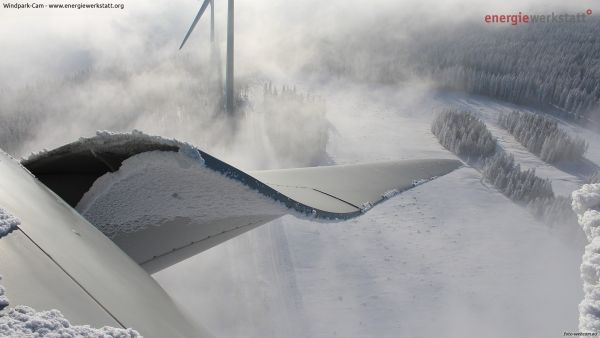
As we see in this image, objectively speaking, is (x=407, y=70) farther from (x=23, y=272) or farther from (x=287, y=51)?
(x=23, y=272)

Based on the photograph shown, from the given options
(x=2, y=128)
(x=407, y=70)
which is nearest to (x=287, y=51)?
(x=407, y=70)

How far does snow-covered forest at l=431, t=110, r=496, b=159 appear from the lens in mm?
16234

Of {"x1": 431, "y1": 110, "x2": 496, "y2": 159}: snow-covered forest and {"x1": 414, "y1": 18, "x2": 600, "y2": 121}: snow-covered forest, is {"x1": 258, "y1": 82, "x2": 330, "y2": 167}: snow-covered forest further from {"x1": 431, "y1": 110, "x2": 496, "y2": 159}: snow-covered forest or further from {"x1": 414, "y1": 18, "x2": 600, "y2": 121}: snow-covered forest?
{"x1": 414, "y1": 18, "x2": 600, "y2": 121}: snow-covered forest

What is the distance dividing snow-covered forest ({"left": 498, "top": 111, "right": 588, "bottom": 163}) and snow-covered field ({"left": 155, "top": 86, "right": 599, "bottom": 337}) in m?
5.47

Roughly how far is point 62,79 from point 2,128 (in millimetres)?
11594

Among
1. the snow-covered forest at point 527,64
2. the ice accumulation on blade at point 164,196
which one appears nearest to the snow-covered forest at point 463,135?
the snow-covered forest at point 527,64

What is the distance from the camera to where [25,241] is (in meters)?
1.37

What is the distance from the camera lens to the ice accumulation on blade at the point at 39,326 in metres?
0.93

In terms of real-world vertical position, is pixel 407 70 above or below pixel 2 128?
above

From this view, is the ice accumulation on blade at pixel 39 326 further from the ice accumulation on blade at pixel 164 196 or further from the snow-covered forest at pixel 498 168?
the snow-covered forest at pixel 498 168

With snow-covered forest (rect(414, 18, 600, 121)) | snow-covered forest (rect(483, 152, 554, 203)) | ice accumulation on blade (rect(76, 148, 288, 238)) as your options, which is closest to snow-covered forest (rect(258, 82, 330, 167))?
snow-covered forest (rect(483, 152, 554, 203))

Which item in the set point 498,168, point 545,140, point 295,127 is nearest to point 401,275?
point 498,168

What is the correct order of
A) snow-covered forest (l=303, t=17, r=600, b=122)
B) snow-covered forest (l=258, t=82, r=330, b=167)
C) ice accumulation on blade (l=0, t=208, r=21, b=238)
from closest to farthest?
ice accumulation on blade (l=0, t=208, r=21, b=238)
snow-covered forest (l=258, t=82, r=330, b=167)
snow-covered forest (l=303, t=17, r=600, b=122)

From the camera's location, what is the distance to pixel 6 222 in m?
1.38
